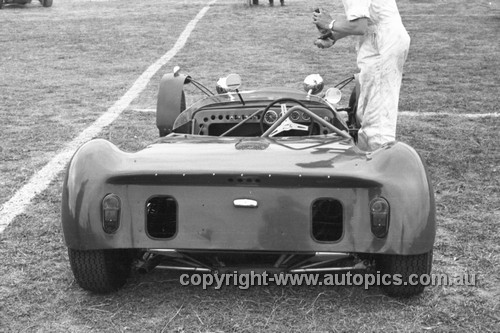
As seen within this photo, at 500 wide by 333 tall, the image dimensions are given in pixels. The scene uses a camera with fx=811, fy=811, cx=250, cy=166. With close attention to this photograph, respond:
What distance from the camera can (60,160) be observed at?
6922 mm

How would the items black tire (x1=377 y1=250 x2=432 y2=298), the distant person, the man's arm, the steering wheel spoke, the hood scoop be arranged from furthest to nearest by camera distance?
1. the distant person
2. the man's arm
3. the steering wheel spoke
4. the hood scoop
5. black tire (x1=377 y1=250 x2=432 y2=298)

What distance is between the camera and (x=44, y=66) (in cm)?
1329

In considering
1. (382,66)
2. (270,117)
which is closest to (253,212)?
(270,117)

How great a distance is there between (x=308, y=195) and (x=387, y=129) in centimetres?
266

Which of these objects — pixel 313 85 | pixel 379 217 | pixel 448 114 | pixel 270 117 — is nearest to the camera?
pixel 379 217

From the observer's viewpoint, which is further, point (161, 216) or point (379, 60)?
point (379, 60)

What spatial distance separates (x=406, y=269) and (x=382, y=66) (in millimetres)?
2689

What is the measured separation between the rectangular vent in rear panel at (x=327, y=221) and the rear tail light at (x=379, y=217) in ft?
0.85

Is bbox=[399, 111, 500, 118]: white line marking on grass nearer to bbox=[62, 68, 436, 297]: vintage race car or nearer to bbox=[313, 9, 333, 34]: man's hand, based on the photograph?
bbox=[313, 9, 333, 34]: man's hand

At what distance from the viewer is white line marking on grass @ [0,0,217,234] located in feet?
18.1

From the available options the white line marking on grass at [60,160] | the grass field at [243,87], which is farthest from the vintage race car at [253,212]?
the white line marking on grass at [60,160]

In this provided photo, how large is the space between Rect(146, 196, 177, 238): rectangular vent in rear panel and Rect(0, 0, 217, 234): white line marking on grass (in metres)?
1.42

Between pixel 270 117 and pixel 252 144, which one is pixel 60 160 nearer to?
pixel 270 117

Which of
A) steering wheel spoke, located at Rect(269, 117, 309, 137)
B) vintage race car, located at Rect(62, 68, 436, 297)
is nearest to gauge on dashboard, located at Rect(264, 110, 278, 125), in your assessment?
steering wheel spoke, located at Rect(269, 117, 309, 137)
